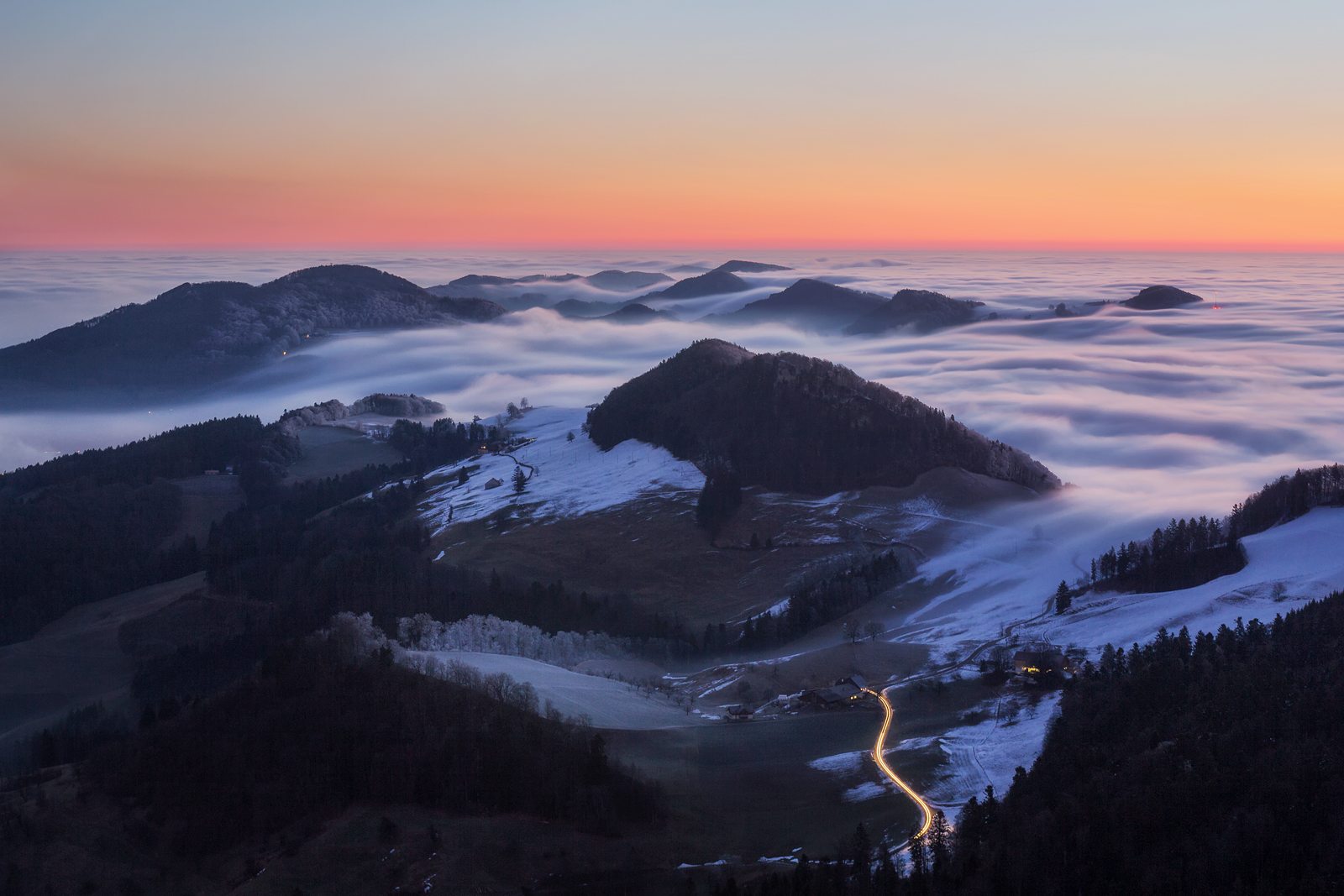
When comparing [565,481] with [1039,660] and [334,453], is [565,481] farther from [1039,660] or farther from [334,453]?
[1039,660]

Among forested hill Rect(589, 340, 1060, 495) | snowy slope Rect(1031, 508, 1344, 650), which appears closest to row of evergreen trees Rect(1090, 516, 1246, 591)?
snowy slope Rect(1031, 508, 1344, 650)

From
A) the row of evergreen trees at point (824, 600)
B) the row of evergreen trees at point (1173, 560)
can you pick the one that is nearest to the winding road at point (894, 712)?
the row of evergreen trees at point (1173, 560)

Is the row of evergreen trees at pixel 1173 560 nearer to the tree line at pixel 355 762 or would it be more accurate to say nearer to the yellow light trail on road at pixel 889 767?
the yellow light trail on road at pixel 889 767

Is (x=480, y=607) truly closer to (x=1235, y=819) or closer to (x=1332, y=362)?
(x=1235, y=819)

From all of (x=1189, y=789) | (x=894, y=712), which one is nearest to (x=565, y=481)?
(x=894, y=712)

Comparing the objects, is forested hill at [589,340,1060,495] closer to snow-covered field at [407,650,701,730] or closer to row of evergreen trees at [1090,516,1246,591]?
row of evergreen trees at [1090,516,1246,591]

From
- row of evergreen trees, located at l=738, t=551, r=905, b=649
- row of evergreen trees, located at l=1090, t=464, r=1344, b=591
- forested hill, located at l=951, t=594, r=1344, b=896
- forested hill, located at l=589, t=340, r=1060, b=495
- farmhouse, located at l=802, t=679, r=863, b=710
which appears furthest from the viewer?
forested hill, located at l=589, t=340, r=1060, b=495
